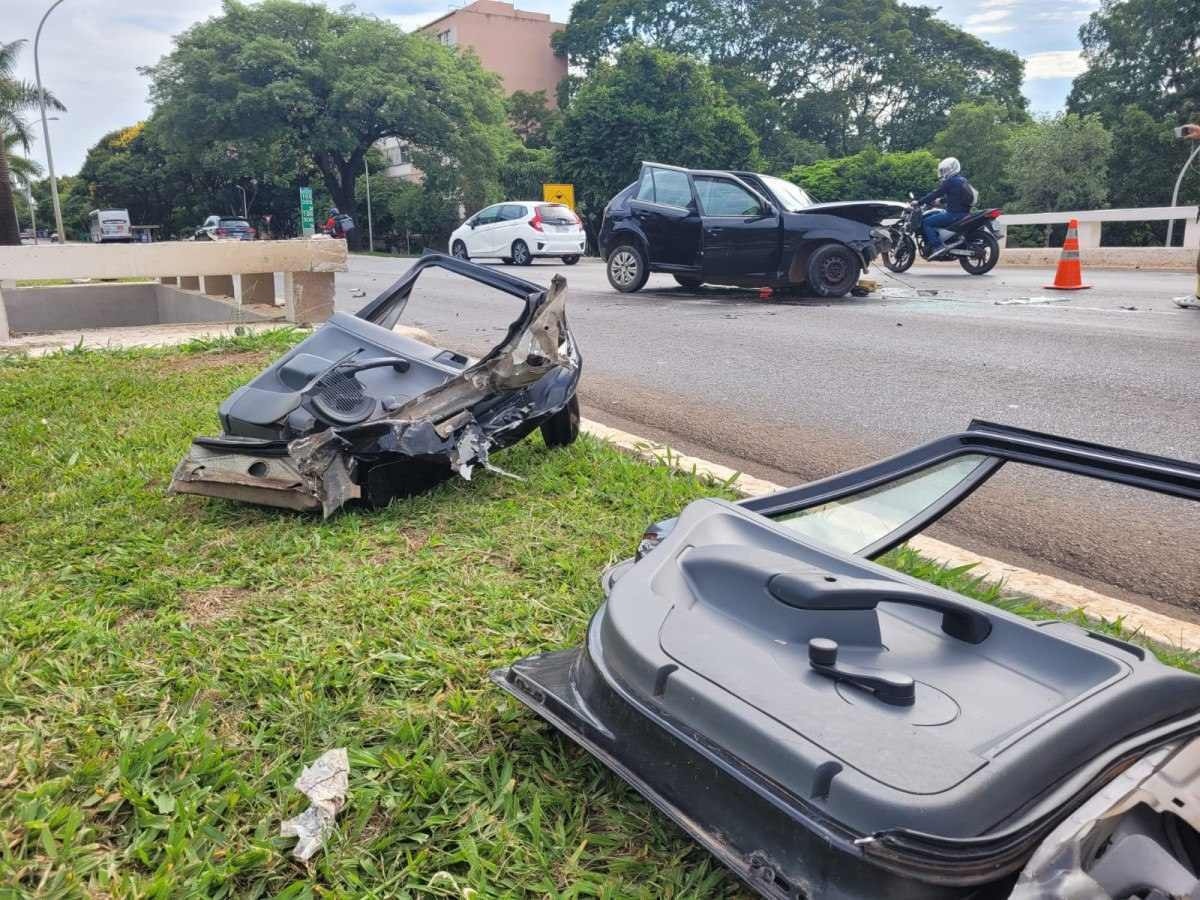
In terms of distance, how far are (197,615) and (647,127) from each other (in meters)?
36.8

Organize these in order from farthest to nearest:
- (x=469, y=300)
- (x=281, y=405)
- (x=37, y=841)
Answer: (x=469, y=300)
(x=281, y=405)
(x=37, y=841)

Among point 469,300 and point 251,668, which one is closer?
point 251,668

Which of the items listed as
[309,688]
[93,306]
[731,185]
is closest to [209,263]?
[93,306]

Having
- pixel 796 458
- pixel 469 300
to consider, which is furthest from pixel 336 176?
pixel 796 458

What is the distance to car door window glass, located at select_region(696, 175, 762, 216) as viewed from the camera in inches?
442

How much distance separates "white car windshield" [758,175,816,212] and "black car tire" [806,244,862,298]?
607mm

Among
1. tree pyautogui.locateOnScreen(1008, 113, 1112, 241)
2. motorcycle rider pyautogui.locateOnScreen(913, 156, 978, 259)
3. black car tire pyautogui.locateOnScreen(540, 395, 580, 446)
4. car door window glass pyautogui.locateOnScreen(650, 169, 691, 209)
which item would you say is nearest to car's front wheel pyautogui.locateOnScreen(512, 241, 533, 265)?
car door window glass pyautogui.locateOnScreen(650, 169, 691, 209)

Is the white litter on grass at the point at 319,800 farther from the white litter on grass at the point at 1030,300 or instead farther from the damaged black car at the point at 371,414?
the white litter on grass at the point at 1030,300

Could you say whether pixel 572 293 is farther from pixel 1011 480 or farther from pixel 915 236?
pixel 1011 480

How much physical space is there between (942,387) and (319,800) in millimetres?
5003

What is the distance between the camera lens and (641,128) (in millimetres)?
37125

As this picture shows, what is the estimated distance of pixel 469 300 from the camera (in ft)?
40.0

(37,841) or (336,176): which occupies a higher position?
(336,176)

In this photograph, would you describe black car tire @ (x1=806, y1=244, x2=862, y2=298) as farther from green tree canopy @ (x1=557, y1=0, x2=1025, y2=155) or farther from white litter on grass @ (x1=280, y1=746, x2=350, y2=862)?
green tree canopy @ (x1=557, y1=0, x2=1025, y2=155)
